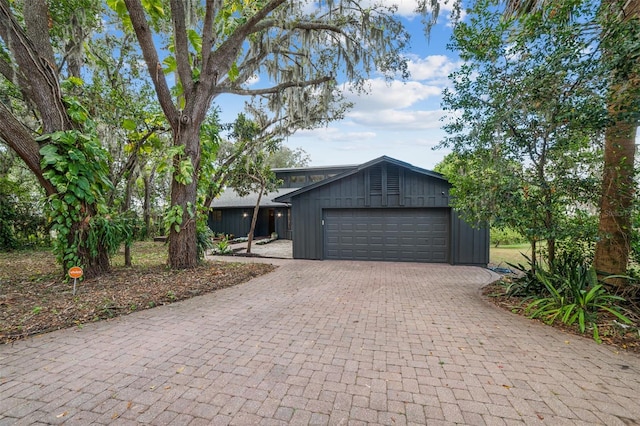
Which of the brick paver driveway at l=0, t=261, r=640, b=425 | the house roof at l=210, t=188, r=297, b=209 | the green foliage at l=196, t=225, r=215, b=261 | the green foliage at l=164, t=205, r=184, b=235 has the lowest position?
the brick paver driveway at l=0, t=261, r=640, b=425

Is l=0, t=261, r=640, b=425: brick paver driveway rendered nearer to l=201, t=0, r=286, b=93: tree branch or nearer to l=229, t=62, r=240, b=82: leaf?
l=201, t=0, r=286, b=93: tree branch

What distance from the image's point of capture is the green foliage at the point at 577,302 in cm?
357

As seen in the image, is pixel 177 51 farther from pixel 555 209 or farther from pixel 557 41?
pixel 555 209

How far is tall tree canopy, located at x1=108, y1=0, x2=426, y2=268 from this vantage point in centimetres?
583

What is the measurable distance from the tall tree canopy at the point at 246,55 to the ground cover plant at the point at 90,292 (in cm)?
100

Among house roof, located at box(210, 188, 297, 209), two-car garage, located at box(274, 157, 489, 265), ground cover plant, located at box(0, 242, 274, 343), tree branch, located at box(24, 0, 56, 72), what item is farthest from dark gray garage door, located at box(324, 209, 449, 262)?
tree branch, located at box(24, 0, 56, 72)

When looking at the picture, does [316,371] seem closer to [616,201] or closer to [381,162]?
[616,201]

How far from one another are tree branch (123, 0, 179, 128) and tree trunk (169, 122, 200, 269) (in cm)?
36

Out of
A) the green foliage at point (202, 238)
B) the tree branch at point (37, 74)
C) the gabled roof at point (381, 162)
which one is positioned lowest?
the green foliage at point (202, 238)

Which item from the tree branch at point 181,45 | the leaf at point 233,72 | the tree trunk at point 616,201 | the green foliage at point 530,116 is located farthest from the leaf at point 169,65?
the tree trunk at point 616,201

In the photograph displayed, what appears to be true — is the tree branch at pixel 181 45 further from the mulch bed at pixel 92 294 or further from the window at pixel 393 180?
the window at pixel 393 180

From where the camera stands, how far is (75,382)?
91.4 inches

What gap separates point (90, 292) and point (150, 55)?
491 cm

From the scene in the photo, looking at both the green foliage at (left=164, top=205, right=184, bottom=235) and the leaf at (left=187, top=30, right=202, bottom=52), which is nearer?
the leaf at (left=187, top=30, right=202, bottom=52)
